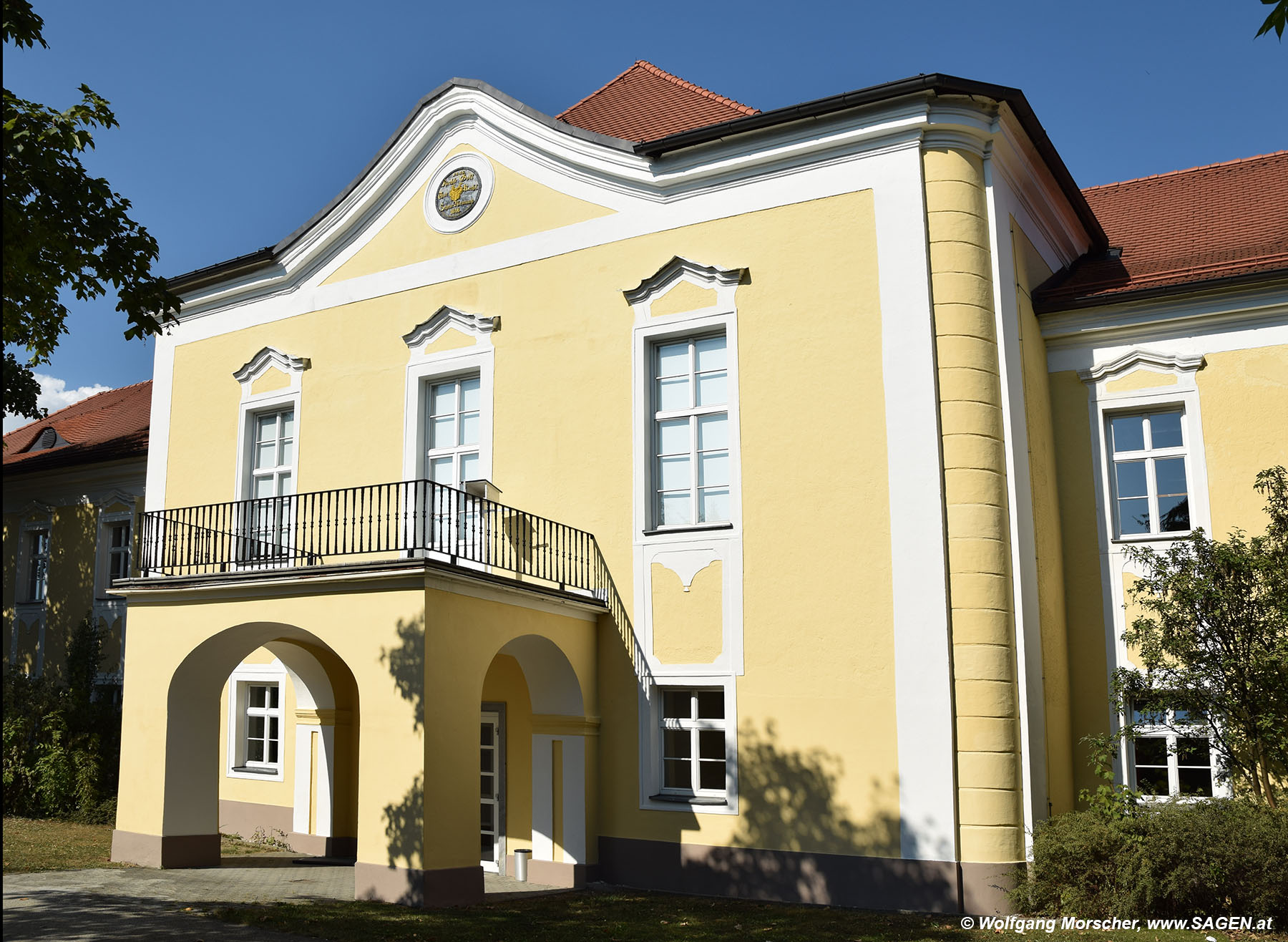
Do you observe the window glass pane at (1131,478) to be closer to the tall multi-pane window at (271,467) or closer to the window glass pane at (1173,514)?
the window glass pane at (1173,514)

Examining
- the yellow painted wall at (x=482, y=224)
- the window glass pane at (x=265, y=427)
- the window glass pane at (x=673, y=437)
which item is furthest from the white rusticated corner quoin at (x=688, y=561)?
the window glass pane at (x=265, y=427)

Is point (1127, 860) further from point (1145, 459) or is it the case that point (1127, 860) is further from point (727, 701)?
point (1145, 459)

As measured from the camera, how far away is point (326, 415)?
15602 millimetres

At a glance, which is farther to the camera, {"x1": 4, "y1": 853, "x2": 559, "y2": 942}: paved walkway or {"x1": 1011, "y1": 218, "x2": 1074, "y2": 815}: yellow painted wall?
{"x1": 1011, "y1": 218, "x2": 1074, "y2": 815}: yellow painted wall

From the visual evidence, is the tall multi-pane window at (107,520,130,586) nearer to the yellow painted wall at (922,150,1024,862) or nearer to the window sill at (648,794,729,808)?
the window sill at (648,794,729,808)

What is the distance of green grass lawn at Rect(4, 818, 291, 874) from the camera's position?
12453mm

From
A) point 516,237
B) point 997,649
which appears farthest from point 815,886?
point 516,237

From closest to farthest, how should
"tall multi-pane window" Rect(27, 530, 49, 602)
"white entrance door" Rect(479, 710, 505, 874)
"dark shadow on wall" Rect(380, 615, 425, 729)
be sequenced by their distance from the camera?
"dark shadow on wall" Rect(380, 615, 425, 729) < "white entrance door" Rect(479, 710, 505, 874) < "tall multi-pane window" Rect(27, 530, 49, 602)

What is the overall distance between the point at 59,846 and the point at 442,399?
23.4 feet

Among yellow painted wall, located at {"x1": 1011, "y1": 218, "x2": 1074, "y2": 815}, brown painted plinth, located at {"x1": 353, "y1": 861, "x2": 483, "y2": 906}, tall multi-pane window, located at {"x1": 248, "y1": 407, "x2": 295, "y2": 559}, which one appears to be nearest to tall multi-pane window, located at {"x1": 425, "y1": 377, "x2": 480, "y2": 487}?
tall multi-pane window, located at {"x1": 248, "y1": 407, "x2": 295, "y2": 559}

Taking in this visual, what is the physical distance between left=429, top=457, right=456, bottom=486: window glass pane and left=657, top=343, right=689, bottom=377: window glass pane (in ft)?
10.2

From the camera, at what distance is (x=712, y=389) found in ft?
42.5

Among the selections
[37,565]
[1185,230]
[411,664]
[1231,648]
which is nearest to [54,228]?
[411,664]

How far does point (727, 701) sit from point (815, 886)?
2004 millimetres
